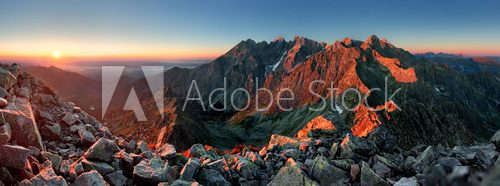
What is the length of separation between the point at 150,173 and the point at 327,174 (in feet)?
30.2

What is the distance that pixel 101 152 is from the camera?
16891mm

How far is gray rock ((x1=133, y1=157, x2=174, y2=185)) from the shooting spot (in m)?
16.0

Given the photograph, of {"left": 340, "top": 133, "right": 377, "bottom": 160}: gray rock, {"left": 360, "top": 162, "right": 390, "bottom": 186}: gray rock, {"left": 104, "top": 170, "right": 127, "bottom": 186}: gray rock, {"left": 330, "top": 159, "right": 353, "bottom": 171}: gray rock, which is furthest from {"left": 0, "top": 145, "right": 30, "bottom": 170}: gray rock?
{"left": 340, "top": 133, "right": 377, "bottom": 160}: gray rock

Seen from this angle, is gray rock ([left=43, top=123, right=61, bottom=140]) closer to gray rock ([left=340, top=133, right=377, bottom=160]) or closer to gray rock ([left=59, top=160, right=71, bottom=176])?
gray rock ([left=59, top=160, right=71, bottom=176])

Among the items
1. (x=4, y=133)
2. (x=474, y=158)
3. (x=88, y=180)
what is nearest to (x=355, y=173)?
(x=474, y=158)

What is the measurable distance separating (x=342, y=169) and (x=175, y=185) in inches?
358

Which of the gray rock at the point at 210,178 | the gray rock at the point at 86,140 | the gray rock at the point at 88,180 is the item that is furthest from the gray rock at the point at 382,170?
the gray rock at the point at 86,140

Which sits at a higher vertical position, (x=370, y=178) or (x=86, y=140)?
(x=86, y=140)

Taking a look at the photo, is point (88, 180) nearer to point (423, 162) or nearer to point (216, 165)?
point (216, 165)

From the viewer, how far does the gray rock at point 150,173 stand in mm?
15969

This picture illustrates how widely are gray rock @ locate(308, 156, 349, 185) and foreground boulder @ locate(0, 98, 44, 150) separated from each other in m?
14.1

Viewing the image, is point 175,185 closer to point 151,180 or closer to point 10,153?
point 151,180

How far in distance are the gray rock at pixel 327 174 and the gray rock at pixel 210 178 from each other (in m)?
4.87

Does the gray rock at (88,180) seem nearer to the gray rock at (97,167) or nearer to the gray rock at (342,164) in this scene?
the gray rock at (97,167)
